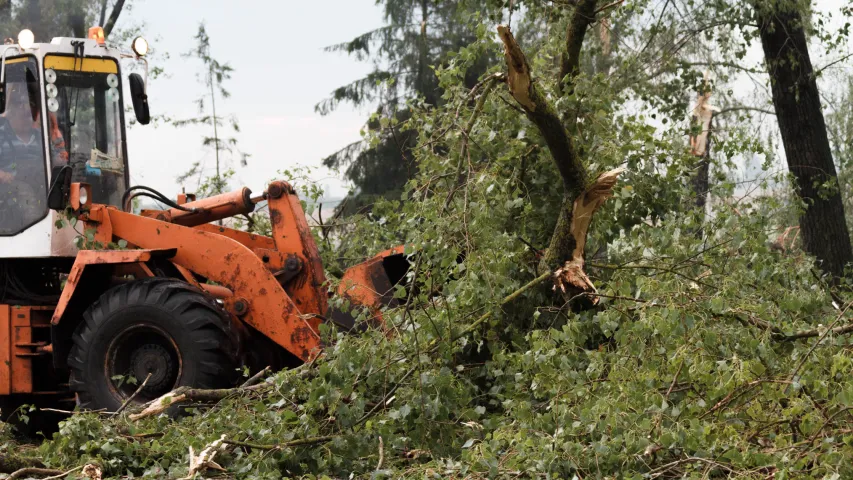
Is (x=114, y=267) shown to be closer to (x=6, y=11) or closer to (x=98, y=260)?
(x=98, y=260)

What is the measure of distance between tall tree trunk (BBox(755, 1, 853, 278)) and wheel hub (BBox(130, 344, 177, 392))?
719cm

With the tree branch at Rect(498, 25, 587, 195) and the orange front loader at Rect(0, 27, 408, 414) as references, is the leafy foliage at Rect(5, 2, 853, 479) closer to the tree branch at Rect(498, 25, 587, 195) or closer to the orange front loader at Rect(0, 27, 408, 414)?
the tree branch at Rect(498, 25, 587, 195)

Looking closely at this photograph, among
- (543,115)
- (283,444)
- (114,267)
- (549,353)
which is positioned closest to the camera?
(283,444)

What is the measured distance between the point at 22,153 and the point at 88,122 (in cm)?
64

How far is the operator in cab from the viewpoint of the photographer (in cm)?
869

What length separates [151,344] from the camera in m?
7.76

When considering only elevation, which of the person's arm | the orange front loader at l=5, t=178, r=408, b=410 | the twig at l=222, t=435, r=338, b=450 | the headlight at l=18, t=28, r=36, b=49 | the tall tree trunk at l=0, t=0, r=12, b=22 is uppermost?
the tall tree trunk at l=0, t=0, r=12, b=22

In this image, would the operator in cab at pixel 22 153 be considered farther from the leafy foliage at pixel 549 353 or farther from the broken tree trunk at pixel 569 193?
the broken tree trunk at pixel 569 193

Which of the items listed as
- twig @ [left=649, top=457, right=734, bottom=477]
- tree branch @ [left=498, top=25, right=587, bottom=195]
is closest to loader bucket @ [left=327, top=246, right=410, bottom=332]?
tree branch @ [left=498, top=25, right=587, bottom=195]

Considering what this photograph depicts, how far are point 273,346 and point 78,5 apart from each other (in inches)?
549

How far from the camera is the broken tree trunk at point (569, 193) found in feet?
21.1

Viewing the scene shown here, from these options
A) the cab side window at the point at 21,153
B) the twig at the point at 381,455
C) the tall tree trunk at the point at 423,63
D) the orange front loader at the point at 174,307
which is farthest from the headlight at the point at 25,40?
the tall tree trunk at the point at 423,63

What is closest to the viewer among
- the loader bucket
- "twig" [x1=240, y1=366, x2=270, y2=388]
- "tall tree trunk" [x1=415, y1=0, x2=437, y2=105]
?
"twig" [x1=240, y1=366, x2=270, y2=388]

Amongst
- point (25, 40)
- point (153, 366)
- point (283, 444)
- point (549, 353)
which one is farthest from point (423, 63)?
point (283, 444)
